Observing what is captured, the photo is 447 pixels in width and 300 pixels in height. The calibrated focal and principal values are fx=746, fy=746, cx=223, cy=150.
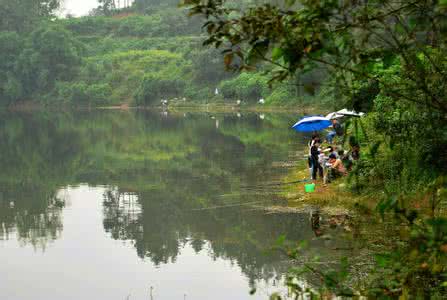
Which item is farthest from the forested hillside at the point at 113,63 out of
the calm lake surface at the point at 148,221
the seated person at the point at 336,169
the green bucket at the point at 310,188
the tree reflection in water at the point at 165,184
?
the green bucket at the point at 310,188

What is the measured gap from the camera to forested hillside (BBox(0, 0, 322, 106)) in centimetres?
7088

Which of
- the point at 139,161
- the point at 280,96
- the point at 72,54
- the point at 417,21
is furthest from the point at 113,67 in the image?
the point at 417,21

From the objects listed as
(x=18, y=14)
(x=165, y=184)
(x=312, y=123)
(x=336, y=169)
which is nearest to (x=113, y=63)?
(x=18, y=14)

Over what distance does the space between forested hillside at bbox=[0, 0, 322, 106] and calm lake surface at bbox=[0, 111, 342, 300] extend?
29.7 m

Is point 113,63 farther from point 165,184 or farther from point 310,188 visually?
point 310,188

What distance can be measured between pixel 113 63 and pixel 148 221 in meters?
70.4

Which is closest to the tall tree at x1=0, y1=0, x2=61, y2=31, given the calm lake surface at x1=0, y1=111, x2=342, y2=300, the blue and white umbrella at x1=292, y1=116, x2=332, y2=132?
the calm lake surface at x1=0, y1=111, x2=342, y2=300

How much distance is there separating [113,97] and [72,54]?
789 centimetres

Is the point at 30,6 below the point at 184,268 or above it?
above

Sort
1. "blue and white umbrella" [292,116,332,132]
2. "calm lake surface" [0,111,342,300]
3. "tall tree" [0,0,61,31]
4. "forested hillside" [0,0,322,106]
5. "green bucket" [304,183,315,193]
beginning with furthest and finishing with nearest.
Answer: "tall tree" [0,0,61,31] → "forested hillside" [0,0,322,106] → "blue and white umbrella" [292,116,332,132] → "green bucket" [304,183,315,193] → "calm lake surface" [0,111,342,300]

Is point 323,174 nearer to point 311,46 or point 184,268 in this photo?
point 184,268

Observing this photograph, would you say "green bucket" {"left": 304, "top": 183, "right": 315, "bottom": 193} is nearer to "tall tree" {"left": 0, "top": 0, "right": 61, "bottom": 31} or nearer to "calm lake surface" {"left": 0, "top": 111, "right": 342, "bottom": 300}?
"calm lake surface" {"left": 0, "top": 111, "right": 342, "bottom": 300}

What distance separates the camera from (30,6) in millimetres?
94500

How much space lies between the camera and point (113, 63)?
8569cm
